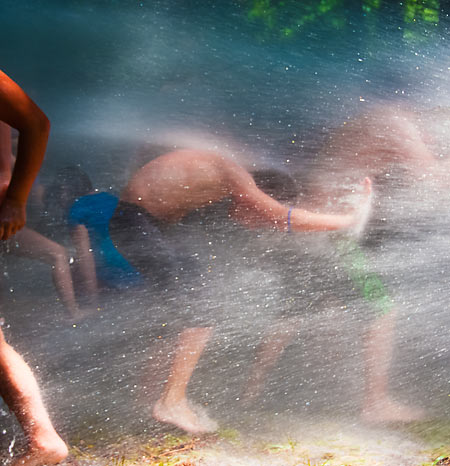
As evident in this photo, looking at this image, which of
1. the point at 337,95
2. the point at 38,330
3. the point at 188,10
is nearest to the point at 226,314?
the point at 38,330

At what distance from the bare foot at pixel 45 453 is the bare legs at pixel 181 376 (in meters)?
0.22

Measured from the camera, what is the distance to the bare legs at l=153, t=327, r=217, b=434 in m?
1.28

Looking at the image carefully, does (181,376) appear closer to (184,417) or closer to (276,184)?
(184,417)

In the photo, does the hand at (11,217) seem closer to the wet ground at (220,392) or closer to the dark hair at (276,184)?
the wet ground at (220,392)

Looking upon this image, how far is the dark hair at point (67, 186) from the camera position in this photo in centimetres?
114

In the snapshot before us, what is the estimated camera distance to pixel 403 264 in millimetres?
1412

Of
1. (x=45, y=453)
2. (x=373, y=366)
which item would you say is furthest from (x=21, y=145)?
(x=373, y=366)

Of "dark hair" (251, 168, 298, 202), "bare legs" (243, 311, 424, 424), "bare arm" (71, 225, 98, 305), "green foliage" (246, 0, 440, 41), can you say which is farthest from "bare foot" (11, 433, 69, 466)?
"green foliage" (246, 0, 440, 41)

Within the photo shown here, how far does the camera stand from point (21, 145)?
43.5 inches

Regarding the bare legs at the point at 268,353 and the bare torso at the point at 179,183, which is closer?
the bare torso at the point at 179,183

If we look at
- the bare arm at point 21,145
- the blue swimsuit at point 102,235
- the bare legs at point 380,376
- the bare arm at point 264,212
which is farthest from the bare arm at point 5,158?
the bare legs at point 380,376

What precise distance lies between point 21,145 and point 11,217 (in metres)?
0.15

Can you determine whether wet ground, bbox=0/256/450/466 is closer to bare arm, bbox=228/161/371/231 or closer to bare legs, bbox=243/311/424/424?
bare legs, bbox=243/311/424/424

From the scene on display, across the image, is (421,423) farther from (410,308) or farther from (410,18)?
(410,18)
